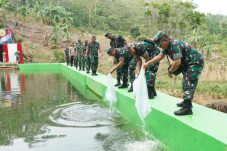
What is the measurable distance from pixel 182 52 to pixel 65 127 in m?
2.71

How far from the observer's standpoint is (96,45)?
1268cm

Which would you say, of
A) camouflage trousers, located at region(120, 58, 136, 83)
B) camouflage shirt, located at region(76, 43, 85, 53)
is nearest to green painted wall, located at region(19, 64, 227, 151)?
camouflage trousers, located at region(120, 58, 136, 83)

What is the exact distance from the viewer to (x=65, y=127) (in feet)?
22.0

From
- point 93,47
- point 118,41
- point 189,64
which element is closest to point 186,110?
point 189,64

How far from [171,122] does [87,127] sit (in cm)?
198

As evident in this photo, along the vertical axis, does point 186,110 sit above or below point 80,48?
below

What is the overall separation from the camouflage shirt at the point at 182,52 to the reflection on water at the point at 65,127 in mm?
1304

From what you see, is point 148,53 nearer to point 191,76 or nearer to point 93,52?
point 191,76

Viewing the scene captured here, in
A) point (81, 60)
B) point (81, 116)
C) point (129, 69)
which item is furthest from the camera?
point (81, 60)

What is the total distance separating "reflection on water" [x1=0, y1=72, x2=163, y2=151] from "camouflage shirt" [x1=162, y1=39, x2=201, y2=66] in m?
1.30

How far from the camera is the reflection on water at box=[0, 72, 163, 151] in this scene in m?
5.52

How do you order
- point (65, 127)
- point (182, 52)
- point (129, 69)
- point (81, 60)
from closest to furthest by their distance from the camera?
point (182, 52), point (65, 127), point (129, 69), point (81, 60)

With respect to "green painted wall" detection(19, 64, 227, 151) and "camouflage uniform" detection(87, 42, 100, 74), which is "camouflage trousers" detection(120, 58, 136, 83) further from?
"camouflage uniform" detection(87, 42, 100, 74)

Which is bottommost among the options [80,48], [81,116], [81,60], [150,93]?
[81,116]
